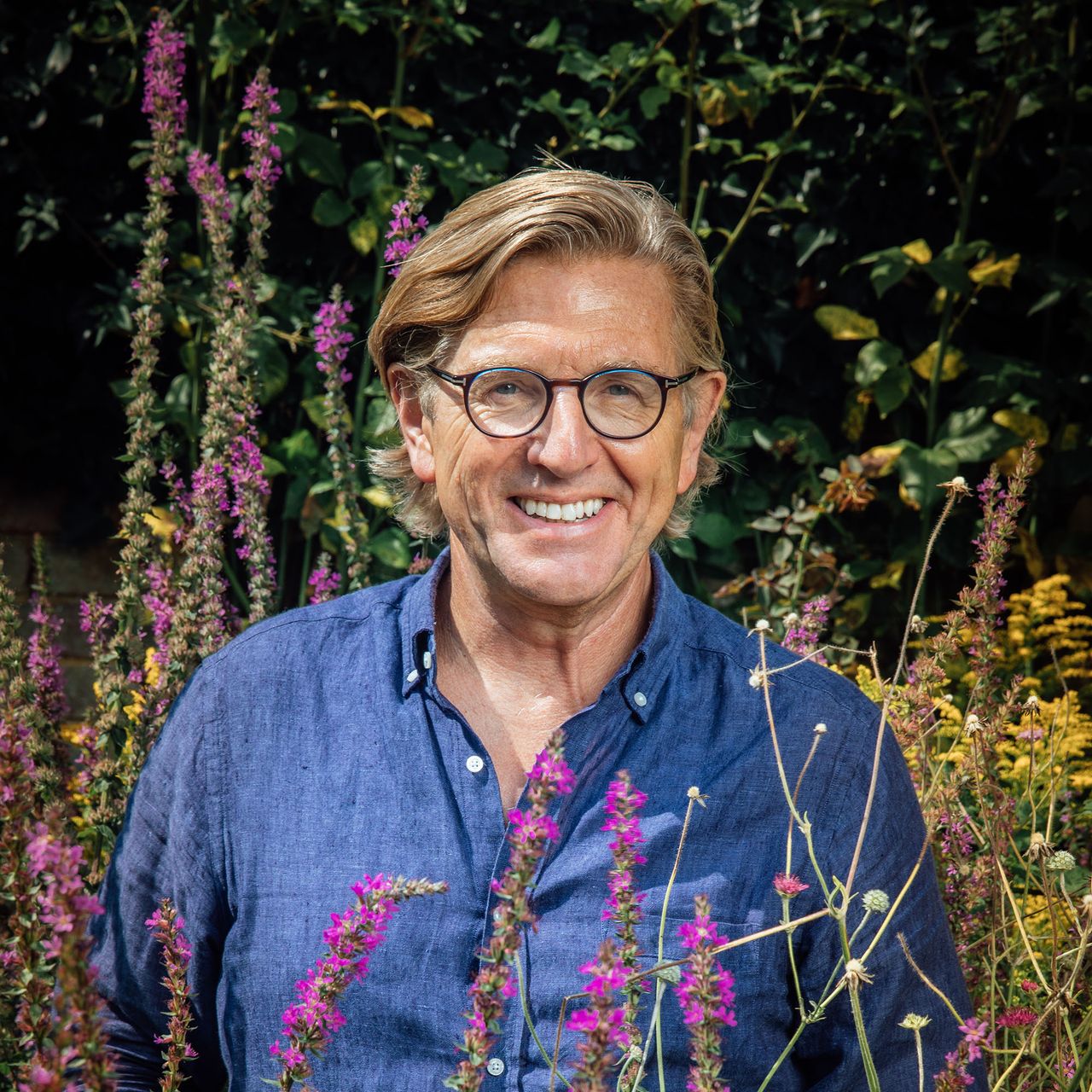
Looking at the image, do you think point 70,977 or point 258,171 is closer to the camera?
point 70,977

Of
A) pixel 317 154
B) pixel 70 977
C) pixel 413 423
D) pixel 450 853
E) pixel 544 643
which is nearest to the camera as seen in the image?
pixel 70 977

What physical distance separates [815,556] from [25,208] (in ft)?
8.76

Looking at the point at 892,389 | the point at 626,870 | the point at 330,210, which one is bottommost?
the point at 626,870

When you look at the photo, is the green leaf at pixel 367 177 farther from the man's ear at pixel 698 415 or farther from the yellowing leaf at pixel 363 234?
the man's ear at pixel 698 415

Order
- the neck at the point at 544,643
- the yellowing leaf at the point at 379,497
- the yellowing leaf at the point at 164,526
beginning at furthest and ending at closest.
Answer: the yellowing leaf at the point at 379,497 → the yellowing leaf at the point at 164,526 → the neck at the point at 544,643

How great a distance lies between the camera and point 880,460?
3.96m

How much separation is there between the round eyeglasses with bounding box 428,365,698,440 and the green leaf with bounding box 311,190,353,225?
2111 millimetres

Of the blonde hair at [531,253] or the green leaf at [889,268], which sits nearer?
the blonde hair at [531,253]

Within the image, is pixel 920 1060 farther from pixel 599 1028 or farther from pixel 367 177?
pixel 367 177

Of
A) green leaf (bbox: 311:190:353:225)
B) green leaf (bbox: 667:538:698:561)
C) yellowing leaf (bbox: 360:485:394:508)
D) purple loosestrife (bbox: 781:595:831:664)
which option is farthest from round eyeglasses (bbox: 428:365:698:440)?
green leaf (bbox: 311:190:353:225)

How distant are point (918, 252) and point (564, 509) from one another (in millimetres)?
2393

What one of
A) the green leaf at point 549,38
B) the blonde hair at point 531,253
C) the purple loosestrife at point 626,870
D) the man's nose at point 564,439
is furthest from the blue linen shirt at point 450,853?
the green leaf at point 549,38

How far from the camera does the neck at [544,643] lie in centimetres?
214

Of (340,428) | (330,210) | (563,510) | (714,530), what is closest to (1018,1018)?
(563,510)
